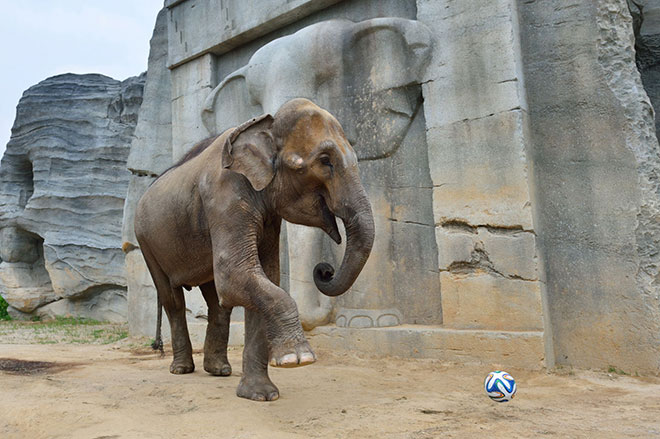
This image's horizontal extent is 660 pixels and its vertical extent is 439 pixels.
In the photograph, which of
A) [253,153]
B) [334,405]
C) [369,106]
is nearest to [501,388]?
[334,405]

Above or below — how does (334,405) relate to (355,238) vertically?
below

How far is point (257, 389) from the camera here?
3.10 metres

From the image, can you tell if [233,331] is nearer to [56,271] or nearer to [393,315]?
[393,315]

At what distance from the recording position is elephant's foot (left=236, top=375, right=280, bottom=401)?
307 centimetres

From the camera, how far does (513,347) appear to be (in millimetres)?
4125

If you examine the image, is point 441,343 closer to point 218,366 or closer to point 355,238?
point 218,366

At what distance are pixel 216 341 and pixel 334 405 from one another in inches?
53.5

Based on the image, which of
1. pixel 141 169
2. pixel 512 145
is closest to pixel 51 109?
pixel 141 169

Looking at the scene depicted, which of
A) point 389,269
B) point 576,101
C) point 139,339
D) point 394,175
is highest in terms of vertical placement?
point 576,101

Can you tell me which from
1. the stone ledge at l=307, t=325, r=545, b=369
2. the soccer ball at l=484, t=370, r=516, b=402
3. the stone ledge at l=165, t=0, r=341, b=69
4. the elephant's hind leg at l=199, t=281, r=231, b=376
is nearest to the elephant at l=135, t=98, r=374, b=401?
the elephant's hind leg at l=199, t=281, r=231, b=376

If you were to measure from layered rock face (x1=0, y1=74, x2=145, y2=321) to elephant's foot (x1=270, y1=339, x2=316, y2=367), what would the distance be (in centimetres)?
1040

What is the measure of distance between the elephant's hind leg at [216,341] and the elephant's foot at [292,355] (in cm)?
147

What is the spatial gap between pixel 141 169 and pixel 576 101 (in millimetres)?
5656

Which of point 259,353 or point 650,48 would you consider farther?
point 650,48
